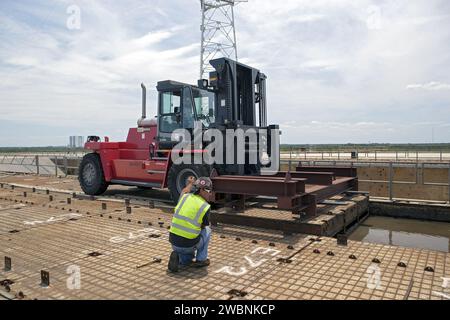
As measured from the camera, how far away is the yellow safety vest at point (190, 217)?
440 cm

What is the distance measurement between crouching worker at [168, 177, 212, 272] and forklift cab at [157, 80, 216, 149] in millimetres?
4918

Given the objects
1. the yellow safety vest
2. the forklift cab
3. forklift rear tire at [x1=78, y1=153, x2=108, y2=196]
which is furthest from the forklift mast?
forklift rear tire at [x1=78, y1=153, x2=108, y2=196]

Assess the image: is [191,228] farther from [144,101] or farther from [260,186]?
[144,101]

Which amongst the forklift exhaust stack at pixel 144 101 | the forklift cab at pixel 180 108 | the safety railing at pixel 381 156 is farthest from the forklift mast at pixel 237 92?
the safety railing at pixel 381 156

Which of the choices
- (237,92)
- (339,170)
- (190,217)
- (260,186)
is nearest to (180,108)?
(237,92)

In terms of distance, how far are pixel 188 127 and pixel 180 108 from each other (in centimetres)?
57

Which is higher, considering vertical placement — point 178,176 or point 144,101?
point 144,101

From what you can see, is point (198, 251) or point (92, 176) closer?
point (198, 251)

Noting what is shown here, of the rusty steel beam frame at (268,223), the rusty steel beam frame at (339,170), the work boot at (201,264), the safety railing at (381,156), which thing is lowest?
the work boot at (201,264)

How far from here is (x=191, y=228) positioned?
4398 mm

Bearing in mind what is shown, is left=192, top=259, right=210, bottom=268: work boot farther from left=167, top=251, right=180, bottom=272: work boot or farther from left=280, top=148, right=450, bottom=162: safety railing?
left=280, top=148, right=450, bottom=162: safety railing

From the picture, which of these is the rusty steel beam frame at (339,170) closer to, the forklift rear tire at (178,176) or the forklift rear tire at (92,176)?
the forklift rear tire at (178,176)
